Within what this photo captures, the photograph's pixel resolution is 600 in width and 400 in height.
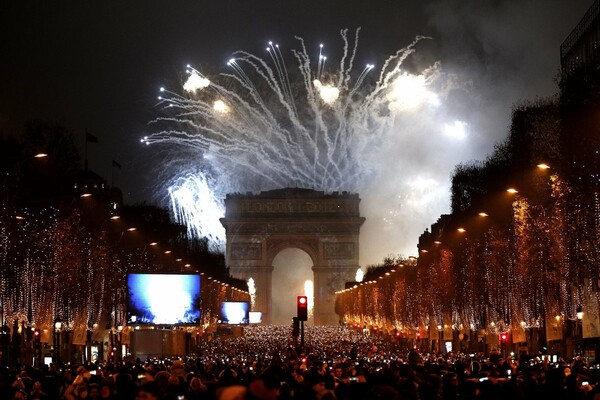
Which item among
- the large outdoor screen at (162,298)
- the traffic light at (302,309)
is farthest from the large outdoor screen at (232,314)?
the large outdoor screen at (162,298)

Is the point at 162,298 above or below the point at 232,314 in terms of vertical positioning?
below

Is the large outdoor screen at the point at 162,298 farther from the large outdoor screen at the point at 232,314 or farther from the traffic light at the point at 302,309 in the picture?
the large outdoor screen at the point at 232,314

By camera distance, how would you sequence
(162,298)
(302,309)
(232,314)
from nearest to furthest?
1. (162,298)
2. (302,309)
3. (232,314)

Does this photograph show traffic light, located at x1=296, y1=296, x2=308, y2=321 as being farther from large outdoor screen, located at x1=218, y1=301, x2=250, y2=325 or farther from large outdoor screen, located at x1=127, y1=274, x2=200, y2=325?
large outdoor screen, located at x1=218, y1=301, x2=250, y2=325

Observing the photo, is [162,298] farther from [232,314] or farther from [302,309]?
[232,314]

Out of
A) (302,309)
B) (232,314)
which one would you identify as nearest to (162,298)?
(302,309)

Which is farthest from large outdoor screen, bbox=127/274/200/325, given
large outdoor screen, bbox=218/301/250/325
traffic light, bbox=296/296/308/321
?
large outdoor screen, bbox=218/301/250/325
